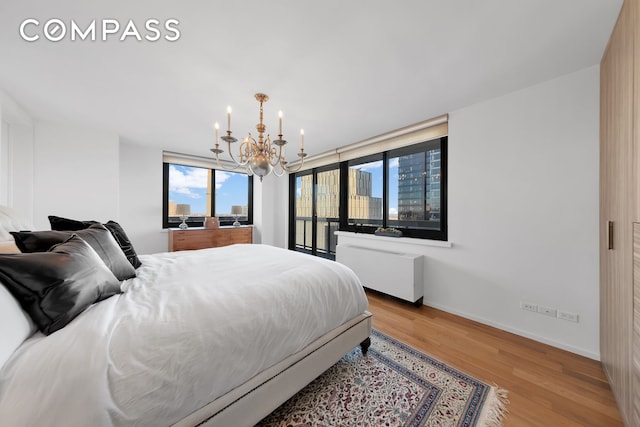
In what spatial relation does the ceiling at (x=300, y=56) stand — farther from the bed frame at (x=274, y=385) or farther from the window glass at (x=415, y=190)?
the bed frame at (x=274, y=385)

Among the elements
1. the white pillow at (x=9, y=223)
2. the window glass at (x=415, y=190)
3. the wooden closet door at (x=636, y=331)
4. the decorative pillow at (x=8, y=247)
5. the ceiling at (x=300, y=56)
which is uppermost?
the ceiling at (x=300, y=56)

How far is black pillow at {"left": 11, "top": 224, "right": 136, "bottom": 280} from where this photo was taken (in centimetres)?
117

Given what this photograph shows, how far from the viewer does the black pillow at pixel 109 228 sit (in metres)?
1.62

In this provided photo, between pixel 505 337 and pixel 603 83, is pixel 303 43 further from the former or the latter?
pixel 505 337

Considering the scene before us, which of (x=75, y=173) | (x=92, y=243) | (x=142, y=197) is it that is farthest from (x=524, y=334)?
(x=75, y=173)

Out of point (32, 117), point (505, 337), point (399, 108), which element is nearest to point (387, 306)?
point (505, 337)

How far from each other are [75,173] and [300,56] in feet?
11.8

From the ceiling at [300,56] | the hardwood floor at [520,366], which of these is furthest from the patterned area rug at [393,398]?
the ceiling at [300,56]

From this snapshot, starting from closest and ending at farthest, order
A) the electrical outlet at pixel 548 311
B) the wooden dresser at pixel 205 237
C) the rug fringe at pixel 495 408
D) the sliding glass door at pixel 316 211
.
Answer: the rug fringe at pixel 495 408 < the electrical outlet at pixel 548 311 < the wooden dresser at pixel 205 237 < the sliding glass door at pixel 316 211

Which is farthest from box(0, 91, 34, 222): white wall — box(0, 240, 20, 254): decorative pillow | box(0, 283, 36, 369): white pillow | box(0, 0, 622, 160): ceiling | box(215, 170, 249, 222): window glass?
box(0, 283, 36, 369): white pillow

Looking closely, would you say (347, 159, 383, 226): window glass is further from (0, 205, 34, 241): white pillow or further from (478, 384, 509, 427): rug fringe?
(0, 205, 34, 241): white pillow

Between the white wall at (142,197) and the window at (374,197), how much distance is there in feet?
8.49

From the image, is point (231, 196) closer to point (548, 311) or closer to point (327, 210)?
point (327, 210)

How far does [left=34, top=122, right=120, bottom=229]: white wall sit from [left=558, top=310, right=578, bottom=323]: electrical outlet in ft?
18.0
